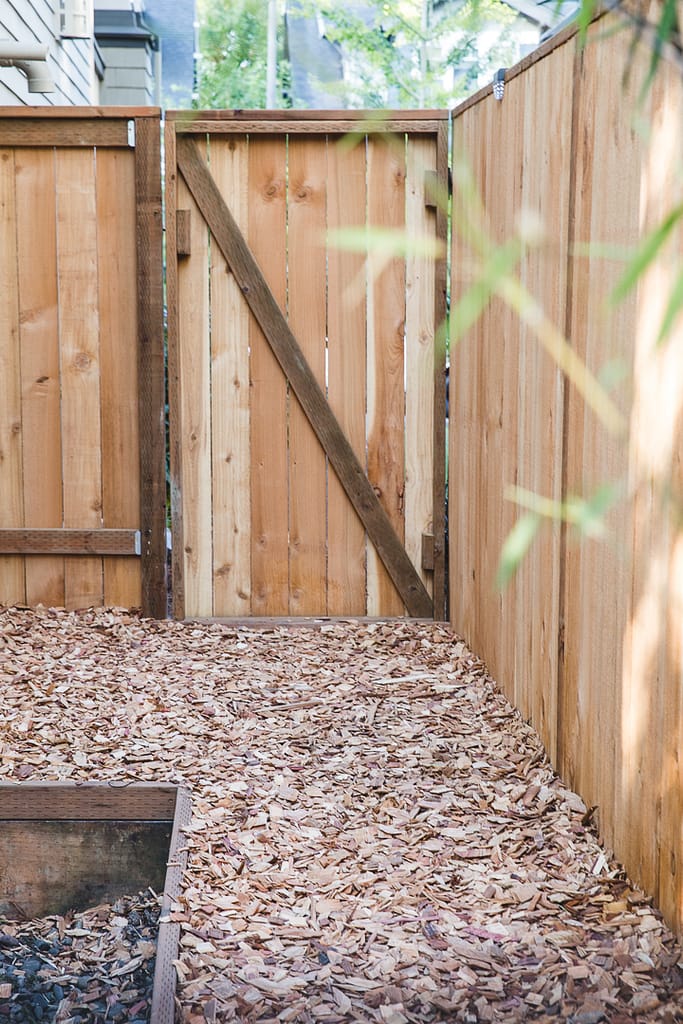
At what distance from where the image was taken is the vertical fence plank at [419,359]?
15.2 feet

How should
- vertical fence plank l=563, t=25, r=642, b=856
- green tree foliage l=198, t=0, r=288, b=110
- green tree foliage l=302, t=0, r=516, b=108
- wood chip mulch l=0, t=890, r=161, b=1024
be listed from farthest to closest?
1. green tree foliage l=198, t=0, r=288, b=110
2. green tree foliage l=302, t=0, r=516, b=108
3. vertical fence plank l=563, t=25, r=642, b=856
4. wood chip mulch l=0, t=890, r=161, b=1024

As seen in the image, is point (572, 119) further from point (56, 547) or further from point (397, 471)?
point (56, 547)

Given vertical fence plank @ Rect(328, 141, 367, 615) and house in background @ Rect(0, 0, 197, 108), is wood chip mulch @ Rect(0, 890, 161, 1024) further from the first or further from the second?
house in background @ Rect(0, 0, 197, 108)

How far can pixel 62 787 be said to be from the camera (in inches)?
118

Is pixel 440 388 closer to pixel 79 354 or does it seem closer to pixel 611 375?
pixel 79 354

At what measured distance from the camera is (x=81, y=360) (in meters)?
4.77

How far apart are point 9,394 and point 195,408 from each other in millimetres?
777

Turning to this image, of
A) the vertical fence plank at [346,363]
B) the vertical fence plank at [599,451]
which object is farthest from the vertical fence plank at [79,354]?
the vertical fence plank at [599,451]

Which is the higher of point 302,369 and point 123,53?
point 123,53

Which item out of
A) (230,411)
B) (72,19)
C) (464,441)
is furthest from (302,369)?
(72,19)

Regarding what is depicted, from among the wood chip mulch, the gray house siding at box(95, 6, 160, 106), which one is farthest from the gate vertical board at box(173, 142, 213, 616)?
the gray house siding at box(95, 6, 160, 106)

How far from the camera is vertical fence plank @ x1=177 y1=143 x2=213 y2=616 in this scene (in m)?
4.67

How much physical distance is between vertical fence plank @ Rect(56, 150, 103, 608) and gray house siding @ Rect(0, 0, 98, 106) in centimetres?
139

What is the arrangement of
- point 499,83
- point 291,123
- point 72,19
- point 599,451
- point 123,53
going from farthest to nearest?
point 123,53, point 72,19, point 291,123, point 499,83, point 599,451
